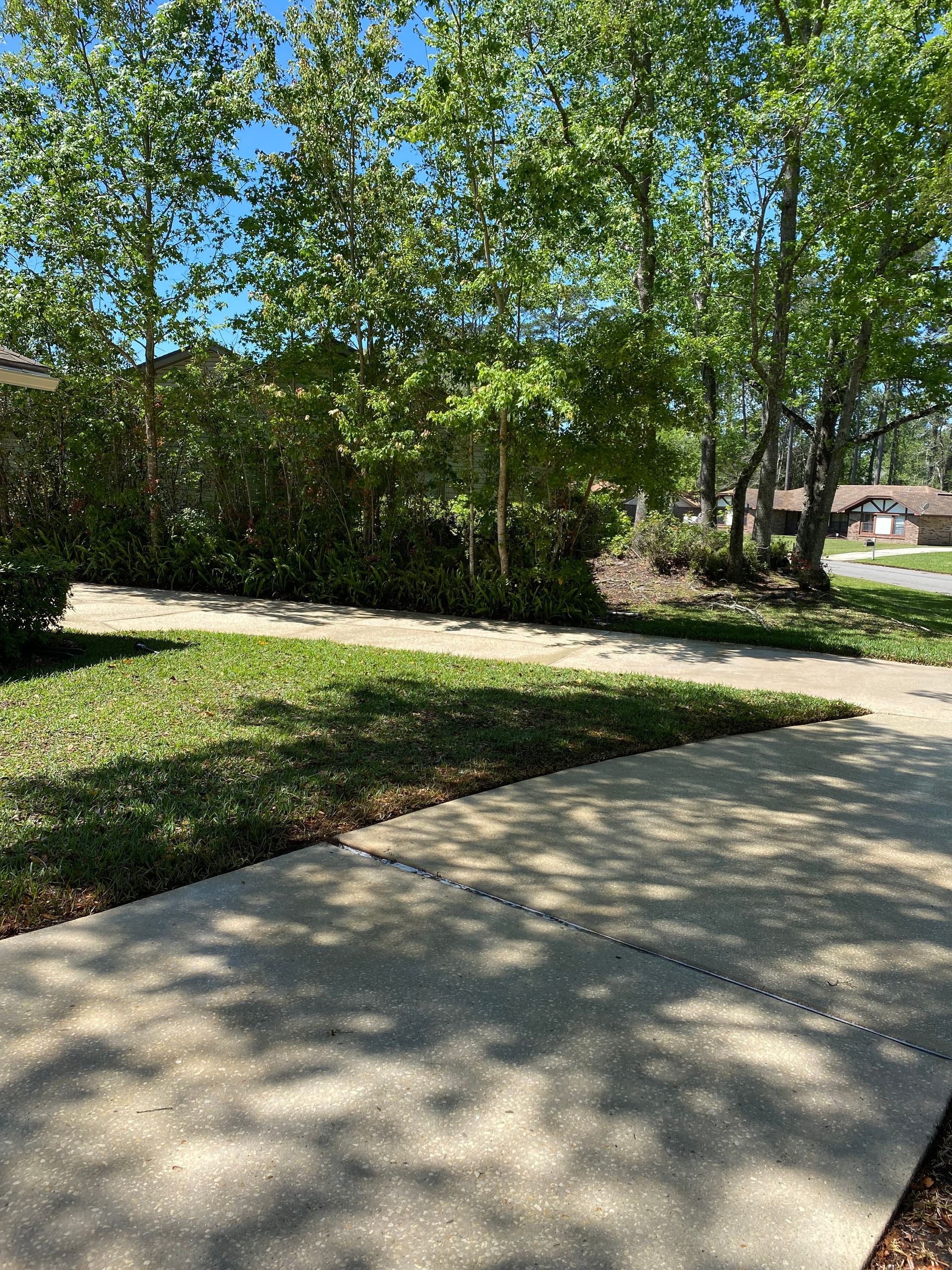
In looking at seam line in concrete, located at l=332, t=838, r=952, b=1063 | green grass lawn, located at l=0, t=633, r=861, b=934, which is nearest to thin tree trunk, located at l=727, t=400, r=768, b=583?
green grass lawn, located at l=0, t=633, r=861, b=934

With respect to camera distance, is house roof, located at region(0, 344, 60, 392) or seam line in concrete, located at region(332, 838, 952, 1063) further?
house roof, located at region(0, 344, 60, 392)

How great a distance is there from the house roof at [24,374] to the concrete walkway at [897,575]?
58.8 ft

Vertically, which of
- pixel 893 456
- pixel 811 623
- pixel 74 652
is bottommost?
pixel 811 623

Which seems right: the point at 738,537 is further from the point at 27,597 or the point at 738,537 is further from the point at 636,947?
the point at 636,947

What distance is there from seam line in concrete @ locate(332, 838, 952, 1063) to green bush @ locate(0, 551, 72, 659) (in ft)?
Answer: 13.8

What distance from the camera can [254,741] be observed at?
15.8 ft

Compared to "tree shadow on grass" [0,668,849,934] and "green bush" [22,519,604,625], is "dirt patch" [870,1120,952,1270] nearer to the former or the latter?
"tree shadow on grass" [0,668,849,934]

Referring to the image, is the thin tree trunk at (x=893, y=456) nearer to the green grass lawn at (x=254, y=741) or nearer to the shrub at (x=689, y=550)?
the shrub at (x=689, y=550)

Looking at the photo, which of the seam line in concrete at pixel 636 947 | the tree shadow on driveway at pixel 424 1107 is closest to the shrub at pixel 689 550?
the seam line in concrete at pixel 636 947

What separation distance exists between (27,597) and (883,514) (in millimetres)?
63556

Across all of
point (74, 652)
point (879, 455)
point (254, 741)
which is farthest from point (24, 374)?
point (879, 455)

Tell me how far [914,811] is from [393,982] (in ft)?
9.40

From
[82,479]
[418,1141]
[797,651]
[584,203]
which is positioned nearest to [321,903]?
[418,1141]

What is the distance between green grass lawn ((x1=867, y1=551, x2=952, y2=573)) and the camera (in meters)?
31.8
